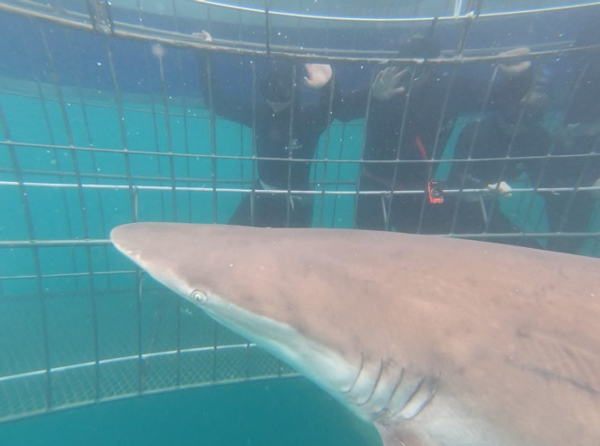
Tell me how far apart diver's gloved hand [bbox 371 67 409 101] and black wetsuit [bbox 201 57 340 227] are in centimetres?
66

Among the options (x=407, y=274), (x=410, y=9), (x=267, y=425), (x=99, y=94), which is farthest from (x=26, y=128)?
(x=407, y=274)

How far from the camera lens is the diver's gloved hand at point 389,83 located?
320 cm

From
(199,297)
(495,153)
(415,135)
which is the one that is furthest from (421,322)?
(495,153)

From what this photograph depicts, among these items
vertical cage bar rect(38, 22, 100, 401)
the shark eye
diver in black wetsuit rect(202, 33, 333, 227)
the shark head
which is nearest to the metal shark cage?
vertical cage bar rect(38, 22, 100, 401)

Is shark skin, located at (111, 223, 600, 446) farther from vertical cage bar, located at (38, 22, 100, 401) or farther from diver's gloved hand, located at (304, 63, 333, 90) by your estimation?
diver's gloved hand, located at (304, 63, 333, 90)

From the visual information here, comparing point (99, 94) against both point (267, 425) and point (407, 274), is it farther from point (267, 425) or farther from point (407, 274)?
point (407, 274)

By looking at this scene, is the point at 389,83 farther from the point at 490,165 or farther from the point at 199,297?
the point at 199,297

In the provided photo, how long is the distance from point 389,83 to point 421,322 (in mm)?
2554

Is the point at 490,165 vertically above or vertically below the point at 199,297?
above

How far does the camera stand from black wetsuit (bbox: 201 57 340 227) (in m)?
3.90

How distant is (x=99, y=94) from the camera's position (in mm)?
5656

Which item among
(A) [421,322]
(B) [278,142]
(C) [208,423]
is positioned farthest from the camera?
(B) [278,142]

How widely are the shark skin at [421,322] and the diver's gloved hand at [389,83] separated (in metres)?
2.17

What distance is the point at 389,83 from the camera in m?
3.24
